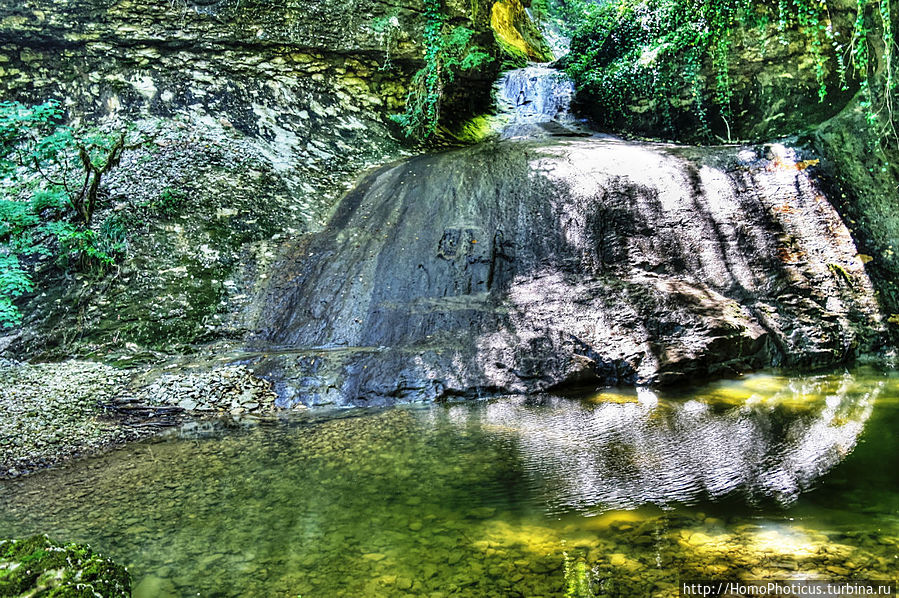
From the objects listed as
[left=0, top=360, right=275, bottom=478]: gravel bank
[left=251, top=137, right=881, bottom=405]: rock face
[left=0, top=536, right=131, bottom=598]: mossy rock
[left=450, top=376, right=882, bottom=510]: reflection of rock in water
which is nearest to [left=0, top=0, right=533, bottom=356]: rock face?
[left=0, top=360, right=275, bottom=478]: gravel bank

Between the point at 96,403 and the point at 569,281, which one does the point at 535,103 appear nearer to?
the point at 569,281

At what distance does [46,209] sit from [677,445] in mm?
7877

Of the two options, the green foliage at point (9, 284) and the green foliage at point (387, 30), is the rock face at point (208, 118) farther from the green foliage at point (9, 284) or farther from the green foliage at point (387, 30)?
the green foliage at point (9, 284)

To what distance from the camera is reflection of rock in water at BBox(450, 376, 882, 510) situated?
2.97 m

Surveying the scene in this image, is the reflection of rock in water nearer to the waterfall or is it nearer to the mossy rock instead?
the mossy rock

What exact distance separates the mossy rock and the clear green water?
256 millimetres

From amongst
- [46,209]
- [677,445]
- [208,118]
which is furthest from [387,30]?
[677,445]

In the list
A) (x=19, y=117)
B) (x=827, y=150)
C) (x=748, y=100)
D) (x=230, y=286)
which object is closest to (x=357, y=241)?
(x=230, y=286)

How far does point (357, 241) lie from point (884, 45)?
7295 mm

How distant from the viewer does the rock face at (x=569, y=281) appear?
5.55 m

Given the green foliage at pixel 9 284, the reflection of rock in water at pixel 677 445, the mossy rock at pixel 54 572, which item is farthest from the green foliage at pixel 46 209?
the reflection of rock in water at pixel 677 445

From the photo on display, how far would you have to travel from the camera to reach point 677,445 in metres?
3.71

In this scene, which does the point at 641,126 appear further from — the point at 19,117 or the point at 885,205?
the point at 19,117

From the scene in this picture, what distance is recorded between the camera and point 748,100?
370 inches
